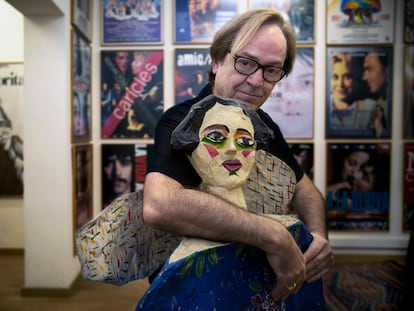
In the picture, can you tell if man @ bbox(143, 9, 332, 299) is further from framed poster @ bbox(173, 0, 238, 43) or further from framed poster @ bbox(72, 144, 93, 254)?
framed poster @ bbox(173, 0, 238, 43)

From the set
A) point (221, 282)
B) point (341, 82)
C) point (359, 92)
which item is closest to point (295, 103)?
point (341, 82)

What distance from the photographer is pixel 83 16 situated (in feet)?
8.83

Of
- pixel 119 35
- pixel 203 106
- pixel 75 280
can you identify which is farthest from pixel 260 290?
pixel 119 35

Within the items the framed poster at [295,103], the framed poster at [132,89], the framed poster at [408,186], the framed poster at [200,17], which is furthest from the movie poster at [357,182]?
the framed poster at [132,89]

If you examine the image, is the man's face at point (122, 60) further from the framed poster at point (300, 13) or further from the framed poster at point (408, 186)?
the framed poster at point (408, 186)

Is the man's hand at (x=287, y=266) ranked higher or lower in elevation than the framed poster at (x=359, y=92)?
lower

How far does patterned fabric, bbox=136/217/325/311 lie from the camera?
733 mm

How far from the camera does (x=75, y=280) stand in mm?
2619

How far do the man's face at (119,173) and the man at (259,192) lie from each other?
2105 mm

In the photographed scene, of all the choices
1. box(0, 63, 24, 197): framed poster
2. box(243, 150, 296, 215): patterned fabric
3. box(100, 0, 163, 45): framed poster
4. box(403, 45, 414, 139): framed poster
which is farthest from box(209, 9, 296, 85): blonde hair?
box(0, 63, 24, 197): framed poster

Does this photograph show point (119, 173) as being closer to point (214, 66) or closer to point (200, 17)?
point (200, 17)

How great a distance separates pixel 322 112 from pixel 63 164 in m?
1.89

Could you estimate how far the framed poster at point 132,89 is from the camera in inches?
117

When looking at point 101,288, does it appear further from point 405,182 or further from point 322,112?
point 405,182
